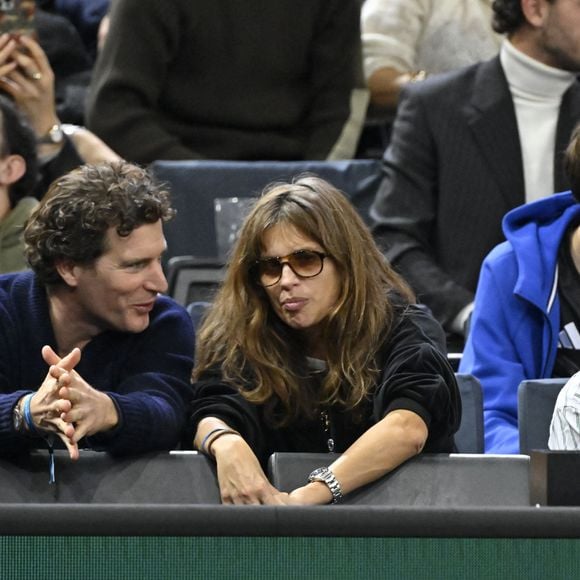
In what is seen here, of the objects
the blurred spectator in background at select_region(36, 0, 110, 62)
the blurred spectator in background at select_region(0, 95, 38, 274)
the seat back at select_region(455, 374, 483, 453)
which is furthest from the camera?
the blurred spectator in background at select_region(36, 0, 110, 62)

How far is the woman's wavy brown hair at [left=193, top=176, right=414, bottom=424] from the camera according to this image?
8.58 feet

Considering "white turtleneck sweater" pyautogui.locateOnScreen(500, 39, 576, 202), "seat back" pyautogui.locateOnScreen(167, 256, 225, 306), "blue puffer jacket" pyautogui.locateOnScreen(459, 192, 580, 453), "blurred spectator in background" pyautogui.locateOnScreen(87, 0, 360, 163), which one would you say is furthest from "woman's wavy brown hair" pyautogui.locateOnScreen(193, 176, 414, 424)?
"blurred spectator in background" pyautogui.locateOnScreen(87, 0, 360, 163)

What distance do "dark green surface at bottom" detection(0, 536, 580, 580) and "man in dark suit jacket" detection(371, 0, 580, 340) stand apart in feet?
7.57

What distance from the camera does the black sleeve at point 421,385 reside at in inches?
98.2

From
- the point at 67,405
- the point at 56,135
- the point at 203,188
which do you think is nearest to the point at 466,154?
the point at 203,188

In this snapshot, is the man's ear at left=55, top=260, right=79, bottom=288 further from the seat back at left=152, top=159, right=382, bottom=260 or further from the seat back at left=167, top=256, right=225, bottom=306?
→ the seat back at left=152, top=159, right=382, bottom=260

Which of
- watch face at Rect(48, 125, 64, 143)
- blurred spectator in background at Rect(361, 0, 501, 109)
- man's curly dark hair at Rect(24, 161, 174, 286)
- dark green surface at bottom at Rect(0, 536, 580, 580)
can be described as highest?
blurred spectator in background at Rect(361, 0, 501, 109)

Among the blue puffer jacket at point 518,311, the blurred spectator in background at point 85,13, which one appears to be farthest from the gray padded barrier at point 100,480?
the blurred spectator in background at point 85,13

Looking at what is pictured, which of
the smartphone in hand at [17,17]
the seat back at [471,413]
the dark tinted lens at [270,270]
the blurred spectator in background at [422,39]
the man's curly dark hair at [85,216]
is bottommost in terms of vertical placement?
the seat back at [471,413]

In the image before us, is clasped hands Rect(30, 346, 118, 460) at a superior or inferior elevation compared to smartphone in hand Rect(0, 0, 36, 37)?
inferior

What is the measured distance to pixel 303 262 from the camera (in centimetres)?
264

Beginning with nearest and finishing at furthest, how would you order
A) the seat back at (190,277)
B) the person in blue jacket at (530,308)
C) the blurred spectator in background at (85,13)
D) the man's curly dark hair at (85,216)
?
the man's curly dark hair at (85,216)
the person in blue jacket at (530,308)
the seat back at (190,277)
the blurred spectator in background at (85,13)

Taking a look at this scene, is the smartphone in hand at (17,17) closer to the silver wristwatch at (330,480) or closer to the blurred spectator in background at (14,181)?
the blurred spectator in background at (14,181)

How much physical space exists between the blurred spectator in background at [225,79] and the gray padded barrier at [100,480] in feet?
7.19
